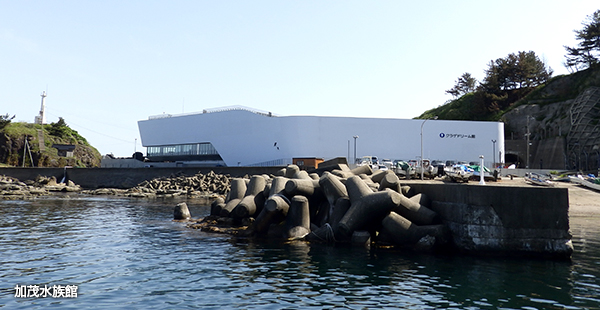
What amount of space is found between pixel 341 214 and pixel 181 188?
38779 millimetres

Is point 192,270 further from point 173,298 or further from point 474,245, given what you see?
point 474,245

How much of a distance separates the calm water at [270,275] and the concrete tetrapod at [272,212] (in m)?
1.40

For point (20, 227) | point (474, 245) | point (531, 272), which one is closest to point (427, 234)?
point (474, 245)

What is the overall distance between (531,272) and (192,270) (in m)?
9.73

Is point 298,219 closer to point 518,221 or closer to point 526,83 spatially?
point 518,221

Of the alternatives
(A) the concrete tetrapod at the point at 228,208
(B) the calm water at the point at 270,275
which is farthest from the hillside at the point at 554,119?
(B) the calm water at the point at 270,275

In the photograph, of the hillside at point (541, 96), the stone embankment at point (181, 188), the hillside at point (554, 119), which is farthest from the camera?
the hillside at point (541, 96)

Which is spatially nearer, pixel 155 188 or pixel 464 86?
pixel 155 188

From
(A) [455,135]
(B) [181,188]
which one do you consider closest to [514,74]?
(A) [455,135]

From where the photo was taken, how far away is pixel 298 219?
18.4 meters

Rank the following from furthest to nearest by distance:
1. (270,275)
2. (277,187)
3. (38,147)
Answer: (38,147)
(277,187)
(270,275)

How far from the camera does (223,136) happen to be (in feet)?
262

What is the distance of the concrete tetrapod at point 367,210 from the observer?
16.2 metres

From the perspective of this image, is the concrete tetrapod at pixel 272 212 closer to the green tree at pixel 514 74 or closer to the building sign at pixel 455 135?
the building sign at pixel 455 135
